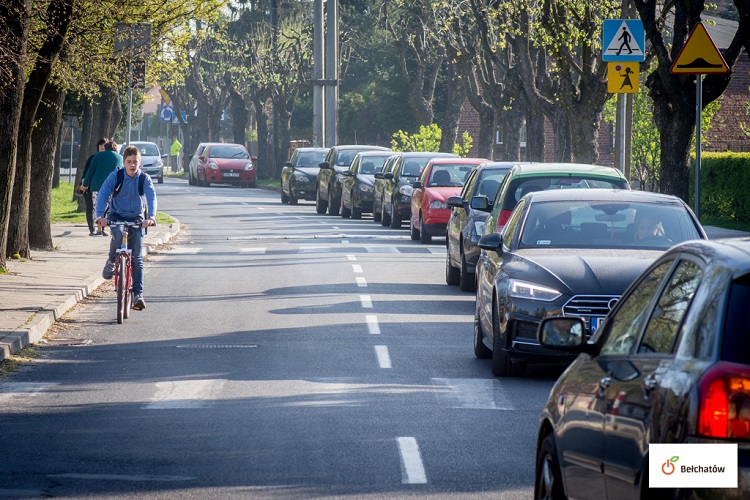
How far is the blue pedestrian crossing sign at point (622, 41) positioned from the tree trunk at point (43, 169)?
870 cm

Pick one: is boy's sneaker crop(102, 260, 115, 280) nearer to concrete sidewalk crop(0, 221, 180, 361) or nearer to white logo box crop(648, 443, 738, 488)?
concrete sidewalk crop(0, 221, 180, 361)

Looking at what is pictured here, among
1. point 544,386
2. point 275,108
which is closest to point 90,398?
point 544,386

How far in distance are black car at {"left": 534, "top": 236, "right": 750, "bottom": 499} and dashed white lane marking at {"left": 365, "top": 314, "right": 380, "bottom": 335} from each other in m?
8.68

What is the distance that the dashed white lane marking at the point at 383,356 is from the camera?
488 inches

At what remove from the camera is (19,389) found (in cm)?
1107

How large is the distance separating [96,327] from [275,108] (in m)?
62.0

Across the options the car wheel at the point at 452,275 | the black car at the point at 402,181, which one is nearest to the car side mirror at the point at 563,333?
the car wheel at the point at 452,275

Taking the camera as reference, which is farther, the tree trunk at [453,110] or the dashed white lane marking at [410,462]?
the tree trunk at [453,110]

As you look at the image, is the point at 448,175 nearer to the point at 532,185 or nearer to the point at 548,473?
the point at 532,185

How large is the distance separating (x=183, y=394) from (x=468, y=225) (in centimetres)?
844

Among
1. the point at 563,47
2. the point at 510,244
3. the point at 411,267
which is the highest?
the point at 563,47

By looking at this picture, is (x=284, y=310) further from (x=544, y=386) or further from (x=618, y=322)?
(x=618, y=322)

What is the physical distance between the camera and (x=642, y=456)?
4.46 meters

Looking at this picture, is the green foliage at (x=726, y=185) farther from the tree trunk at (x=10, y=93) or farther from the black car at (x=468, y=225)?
the tree trunk at (x=10, y=93)
